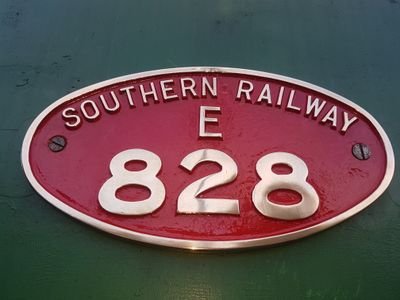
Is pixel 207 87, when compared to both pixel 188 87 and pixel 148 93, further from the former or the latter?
pixel 148 93

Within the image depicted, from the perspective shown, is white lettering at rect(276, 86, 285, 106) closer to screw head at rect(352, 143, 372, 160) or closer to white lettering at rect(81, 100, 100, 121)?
screw head at rect(352, 143, 372, 160)

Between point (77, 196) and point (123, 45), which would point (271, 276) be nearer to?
point (77, 196)

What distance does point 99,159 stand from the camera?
6.88 ft

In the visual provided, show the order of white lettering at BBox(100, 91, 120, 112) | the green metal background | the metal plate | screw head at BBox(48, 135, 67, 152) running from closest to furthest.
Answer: the green metal background, the metal plate, screw head at BBox(48, 135, 67, 152), white lettering at BBox(100, 91, 120, 112)

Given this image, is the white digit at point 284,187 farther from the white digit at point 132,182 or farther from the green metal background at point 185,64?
the white digit at point 132,182

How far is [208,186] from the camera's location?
6.60 ft

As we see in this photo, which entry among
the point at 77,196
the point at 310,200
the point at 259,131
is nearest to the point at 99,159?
the point at 77,196

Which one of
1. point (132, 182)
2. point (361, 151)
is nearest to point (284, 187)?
point (361, 151)

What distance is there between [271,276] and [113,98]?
3.01 feet

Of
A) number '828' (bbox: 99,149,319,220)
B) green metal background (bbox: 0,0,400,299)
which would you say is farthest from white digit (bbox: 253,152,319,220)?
green metal background (bbox: 0,0,400,299)

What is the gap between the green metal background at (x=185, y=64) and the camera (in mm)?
1828

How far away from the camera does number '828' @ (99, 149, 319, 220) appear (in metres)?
1.95

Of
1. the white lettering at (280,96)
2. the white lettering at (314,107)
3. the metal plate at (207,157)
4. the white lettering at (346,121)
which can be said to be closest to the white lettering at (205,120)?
the metal plate at (207,157)

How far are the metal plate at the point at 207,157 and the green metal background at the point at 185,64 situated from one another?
0.07 m
